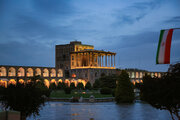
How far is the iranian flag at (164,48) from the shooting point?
11.5 meters

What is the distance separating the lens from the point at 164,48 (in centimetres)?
1166

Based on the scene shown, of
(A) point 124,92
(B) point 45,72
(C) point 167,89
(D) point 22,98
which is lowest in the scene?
(A) point 124,92

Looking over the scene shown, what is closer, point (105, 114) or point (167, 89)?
point (167, 89)

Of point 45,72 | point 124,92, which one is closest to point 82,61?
point 45,72

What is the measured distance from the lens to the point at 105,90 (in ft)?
153

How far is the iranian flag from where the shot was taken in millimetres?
11547

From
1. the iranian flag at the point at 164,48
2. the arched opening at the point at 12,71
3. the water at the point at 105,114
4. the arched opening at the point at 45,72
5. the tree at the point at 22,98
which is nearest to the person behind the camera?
the iranian flag at the point at 164,48

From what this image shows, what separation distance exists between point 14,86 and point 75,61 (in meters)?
75.4

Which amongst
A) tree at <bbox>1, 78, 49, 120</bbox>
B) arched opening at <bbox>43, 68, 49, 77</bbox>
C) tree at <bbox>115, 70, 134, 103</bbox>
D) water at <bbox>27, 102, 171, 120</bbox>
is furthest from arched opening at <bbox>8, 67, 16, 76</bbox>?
tree at <bbox>1, 78, 49, 120</bbox>

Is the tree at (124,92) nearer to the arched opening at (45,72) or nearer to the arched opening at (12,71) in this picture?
the arched opening at (12,71)

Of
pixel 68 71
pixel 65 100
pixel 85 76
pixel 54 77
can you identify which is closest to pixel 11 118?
pixel 65 100

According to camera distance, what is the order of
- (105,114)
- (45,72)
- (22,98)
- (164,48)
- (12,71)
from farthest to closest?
(45,72), (12,71), (105,114), (22,98), (164,48)

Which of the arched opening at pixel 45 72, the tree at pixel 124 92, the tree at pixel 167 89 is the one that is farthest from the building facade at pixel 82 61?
the tree at pixel 167 89

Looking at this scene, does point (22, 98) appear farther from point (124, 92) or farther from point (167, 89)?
point (124, 92)
